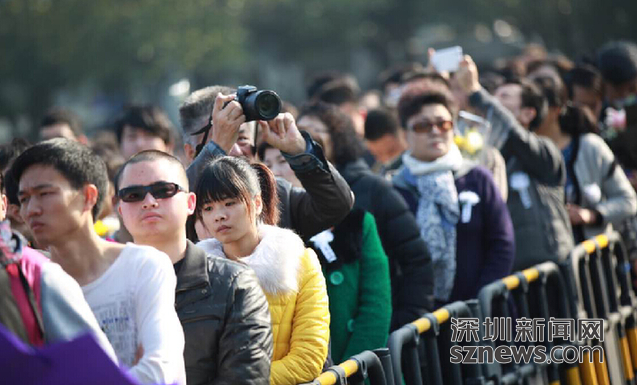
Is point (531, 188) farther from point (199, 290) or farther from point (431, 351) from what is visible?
point (199, 290)

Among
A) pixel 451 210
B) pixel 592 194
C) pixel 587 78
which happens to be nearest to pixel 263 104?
pixel 451 210

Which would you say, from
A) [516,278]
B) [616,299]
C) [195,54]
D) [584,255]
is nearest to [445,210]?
[516,278]

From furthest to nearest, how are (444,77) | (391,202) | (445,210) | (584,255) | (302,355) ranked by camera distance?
1. (444,77)
2. (584,255)
3. (445,210)
4. (391,202)
5. (302,355)

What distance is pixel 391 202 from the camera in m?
6.49

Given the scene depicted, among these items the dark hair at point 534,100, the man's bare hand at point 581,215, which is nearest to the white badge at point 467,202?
the man's bare hand at point 581,215

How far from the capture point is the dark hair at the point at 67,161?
3.91 m

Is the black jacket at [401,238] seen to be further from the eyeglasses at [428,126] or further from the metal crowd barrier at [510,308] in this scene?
the eyeglasses at [428,126]

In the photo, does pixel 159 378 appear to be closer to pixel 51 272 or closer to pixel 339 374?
pixel 51 272

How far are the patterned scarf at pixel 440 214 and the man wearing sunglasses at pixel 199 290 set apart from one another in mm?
2671

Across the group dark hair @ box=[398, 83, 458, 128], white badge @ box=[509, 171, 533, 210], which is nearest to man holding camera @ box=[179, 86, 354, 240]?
dark hair @ box=[398, 83, 458, 128]

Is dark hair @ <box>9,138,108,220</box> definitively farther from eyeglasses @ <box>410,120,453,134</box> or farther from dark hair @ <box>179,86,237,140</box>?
eyeglasses @ <box>410,120,453,134</box>

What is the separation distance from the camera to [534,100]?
8.50m

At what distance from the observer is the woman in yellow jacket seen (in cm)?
475

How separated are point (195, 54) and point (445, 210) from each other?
145 ft
